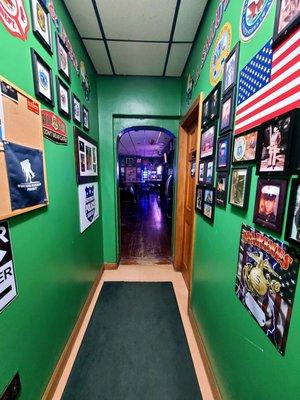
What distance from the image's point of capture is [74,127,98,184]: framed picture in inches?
64.9

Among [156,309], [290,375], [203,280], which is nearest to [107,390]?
[156,309]

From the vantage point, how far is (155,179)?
1120 centimetres

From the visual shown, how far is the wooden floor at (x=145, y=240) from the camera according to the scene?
304 cm

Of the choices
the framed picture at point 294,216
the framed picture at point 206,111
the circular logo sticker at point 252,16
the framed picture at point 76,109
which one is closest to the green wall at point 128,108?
the framed picture at point 76,109

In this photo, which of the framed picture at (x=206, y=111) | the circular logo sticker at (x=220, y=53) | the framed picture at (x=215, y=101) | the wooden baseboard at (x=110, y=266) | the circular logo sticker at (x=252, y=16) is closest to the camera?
the circular logo sticker at (x=252, y=16)

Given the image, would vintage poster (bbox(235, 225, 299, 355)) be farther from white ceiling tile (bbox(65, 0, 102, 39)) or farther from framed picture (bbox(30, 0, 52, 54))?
white ceiling tile (bbox(65, 0, 102, 39))

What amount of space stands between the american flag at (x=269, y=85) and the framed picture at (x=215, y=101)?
25cm

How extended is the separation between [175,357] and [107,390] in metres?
0.53

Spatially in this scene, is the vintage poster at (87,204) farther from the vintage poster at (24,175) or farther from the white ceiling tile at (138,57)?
the white ceiling tile at (138,57)

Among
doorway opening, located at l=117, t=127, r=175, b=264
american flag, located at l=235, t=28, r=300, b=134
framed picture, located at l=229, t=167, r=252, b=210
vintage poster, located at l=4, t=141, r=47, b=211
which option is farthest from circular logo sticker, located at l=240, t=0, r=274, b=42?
doorway opening, located at l=117, t=127, r=175, b=264

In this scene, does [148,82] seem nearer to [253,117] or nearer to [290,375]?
[253,117]

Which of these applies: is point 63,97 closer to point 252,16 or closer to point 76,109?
point 76,109

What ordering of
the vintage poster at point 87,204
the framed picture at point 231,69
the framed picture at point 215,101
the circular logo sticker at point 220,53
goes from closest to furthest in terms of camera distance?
the framed picture at point 231,69, the circular logo sticker at point 220,53, the framed picture at point 215,101, the vintage poster at point 87,204

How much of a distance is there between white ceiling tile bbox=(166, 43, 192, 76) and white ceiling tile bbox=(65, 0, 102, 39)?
758 mm
